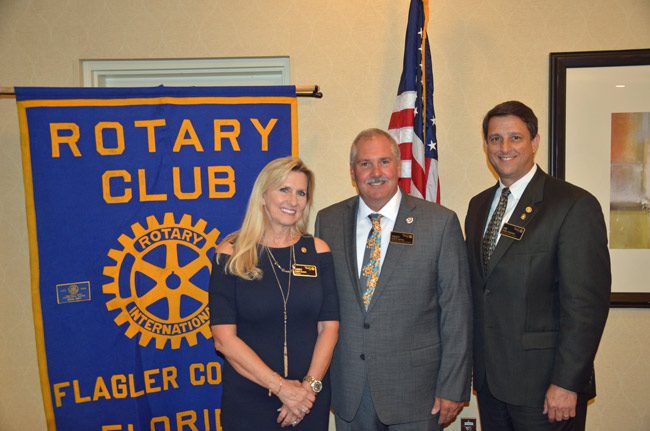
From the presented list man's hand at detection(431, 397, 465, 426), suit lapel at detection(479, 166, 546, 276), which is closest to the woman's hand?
man's hand at detection(431, 397, 465, 426)

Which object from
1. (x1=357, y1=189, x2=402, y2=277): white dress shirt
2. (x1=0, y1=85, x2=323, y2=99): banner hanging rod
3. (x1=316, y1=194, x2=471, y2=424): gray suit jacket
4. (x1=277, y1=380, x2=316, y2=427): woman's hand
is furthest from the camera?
(x1=0, y1=85, x2=323, y2=99): banner hanging rod

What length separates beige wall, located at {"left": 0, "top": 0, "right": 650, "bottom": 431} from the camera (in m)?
2.92

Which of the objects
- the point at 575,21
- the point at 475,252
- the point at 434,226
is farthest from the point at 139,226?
the point at 575,21

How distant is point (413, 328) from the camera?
6.36 ft

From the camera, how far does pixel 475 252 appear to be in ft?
6.93

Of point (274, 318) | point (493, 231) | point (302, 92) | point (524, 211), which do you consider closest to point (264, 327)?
point (274, 318)

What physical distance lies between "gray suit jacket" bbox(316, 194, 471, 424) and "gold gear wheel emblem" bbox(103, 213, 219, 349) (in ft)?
3.80

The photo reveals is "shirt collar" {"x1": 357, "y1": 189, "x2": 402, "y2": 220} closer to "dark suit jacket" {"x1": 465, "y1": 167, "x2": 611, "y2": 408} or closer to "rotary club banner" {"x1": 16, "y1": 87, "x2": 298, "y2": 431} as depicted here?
"dark suit jacket" {"x1": 465, "y1": 167, "x2": 611, "y2": 408}

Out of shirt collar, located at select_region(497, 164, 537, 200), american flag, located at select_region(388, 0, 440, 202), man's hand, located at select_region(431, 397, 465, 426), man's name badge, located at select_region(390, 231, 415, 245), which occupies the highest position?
american flag, located at select_region(388, 0, 440, 202)

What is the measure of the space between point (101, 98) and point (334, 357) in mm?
2028

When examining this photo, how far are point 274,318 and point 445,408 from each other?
846 millimetres

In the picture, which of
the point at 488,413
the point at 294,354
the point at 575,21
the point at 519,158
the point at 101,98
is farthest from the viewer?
the point at 575,21

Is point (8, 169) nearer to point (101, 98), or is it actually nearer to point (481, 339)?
point (101, 98)

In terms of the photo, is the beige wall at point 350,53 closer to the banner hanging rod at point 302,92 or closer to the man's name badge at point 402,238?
the banner hanging rod at point 302,92
